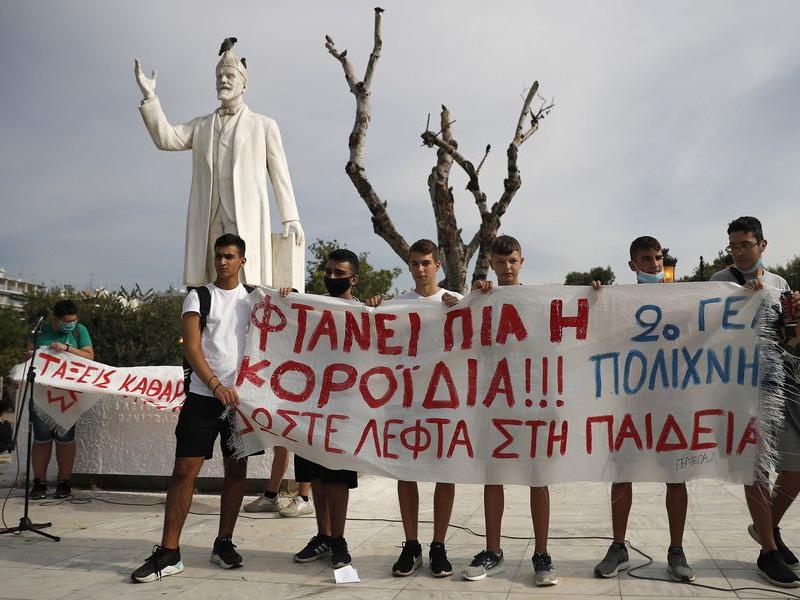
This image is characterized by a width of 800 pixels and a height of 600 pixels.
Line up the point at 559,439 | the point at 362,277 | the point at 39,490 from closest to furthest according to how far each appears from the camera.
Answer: the point at 559,439 < the point at 39,490 < the point at 362,277

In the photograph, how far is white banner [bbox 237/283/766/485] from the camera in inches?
161

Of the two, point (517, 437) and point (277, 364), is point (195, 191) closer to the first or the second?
point (277, 364)

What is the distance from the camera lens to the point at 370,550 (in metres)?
4.71

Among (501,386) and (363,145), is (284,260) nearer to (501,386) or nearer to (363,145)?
(501,386)

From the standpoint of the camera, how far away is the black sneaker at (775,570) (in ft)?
12.3

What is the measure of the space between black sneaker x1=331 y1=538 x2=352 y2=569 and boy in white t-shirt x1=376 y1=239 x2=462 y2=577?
275mm

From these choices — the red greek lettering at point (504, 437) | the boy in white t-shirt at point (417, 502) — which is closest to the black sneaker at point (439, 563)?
the boy in white t-shirt at point (417, 502)

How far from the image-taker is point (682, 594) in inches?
143

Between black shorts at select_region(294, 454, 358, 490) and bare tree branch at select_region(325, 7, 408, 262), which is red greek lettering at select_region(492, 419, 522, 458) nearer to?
black shorts at select_region(294, 454, 358, 490)

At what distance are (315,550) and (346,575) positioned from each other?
0.49 m

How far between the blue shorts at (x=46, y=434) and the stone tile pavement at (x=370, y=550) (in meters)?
0.54

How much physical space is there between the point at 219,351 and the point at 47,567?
1.59 meters

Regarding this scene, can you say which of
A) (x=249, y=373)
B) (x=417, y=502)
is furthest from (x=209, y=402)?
(x=417, y=502)

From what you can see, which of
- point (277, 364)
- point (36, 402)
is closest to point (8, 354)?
point (36, 402)
